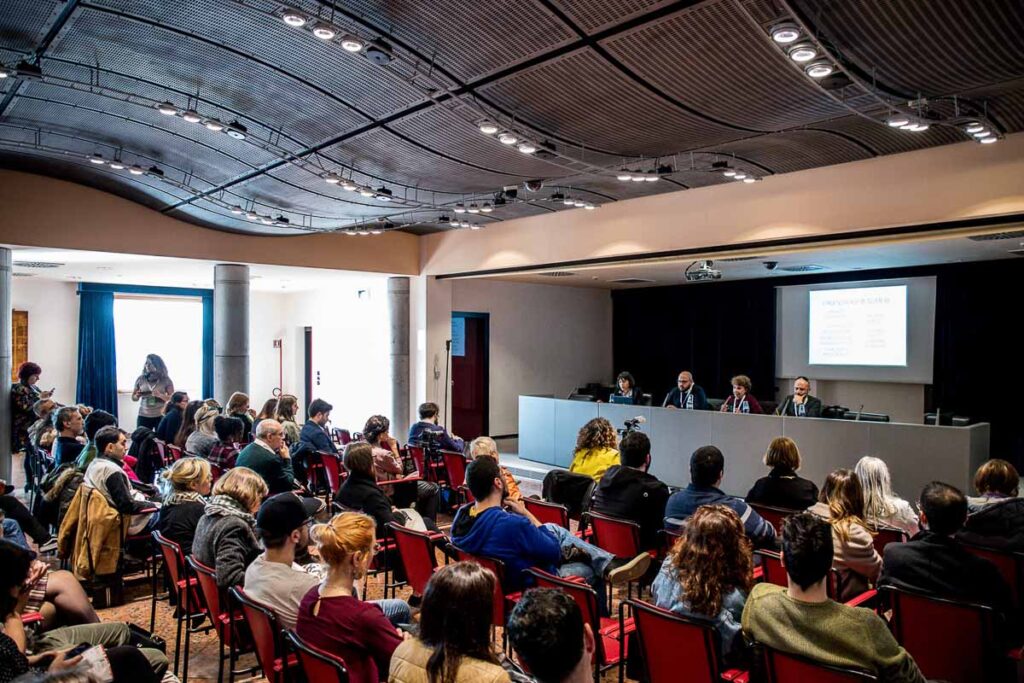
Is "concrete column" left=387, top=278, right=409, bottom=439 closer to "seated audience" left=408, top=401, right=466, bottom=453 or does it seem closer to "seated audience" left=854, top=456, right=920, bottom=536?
"seated audience" left=408, top=401, right=466, bottom=453

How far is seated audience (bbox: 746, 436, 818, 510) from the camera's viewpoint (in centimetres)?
442

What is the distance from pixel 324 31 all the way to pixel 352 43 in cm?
19

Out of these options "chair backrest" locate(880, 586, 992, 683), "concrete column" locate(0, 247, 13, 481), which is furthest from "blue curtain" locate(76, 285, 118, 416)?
"chair backrest" locate(880, 586, 992, 683)

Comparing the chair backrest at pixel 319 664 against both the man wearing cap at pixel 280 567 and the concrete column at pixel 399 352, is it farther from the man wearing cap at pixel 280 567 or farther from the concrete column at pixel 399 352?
the concrete column at pixel 399 352

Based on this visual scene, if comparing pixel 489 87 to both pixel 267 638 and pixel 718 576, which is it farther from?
pixel 267 638

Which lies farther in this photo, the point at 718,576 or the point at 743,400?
the point at 743,400

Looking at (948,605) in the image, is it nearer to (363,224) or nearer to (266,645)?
(266,645)

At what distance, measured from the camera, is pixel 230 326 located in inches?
415

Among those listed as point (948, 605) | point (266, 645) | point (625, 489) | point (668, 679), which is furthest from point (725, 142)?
point (266, 645)

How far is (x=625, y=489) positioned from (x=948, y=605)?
1.96 metres

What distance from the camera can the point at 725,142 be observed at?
5746mm

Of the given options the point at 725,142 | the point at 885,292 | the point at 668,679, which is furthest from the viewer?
the point at 885,292

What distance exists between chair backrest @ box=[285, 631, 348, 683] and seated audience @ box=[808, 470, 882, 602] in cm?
234

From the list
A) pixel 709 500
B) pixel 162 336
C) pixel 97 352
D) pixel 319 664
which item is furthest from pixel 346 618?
pixel 162 336
